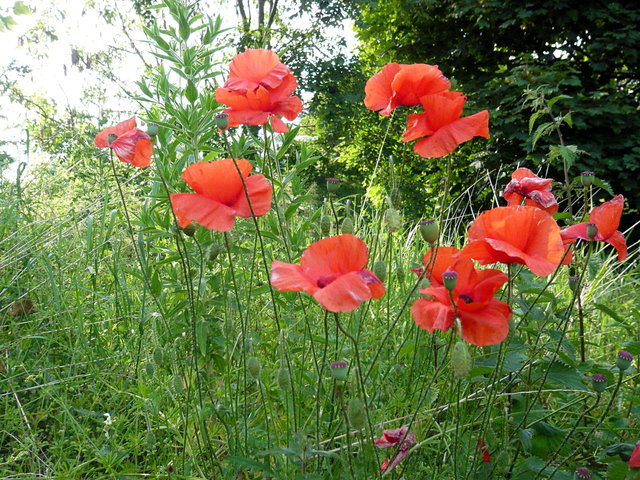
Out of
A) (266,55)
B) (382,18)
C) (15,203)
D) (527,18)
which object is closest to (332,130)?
(382,18)

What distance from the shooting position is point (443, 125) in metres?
1.19

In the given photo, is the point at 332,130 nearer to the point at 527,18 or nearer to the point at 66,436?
the point at 527,18

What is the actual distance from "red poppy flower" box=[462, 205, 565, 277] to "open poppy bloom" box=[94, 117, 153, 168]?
0.85 m

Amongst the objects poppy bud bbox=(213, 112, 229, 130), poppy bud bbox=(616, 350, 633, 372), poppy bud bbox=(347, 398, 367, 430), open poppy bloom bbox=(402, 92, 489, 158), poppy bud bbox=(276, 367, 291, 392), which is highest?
poppy bud bbox=(213, 112, 229, 130)

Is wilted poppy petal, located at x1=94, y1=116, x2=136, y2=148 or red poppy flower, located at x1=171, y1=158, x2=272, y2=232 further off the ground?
wilted poppy petal, located at x1=94, y1=116, x2=136, y2=148

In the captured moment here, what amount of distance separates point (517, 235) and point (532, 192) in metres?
0.40

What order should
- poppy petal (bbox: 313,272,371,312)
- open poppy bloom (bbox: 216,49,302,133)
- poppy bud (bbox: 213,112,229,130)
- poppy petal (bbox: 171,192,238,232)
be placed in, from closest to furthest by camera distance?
poppy petal (bbox: 313,272,371,312), poppy petal (bbox: 171,192,238,232), poppy bud (bbox: 213,112,229,130), open poppy bloom (bbox: 216,49,302,133)

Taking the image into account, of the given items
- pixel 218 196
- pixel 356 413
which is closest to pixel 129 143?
pixel 218 196

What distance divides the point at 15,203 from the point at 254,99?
7.18 ft

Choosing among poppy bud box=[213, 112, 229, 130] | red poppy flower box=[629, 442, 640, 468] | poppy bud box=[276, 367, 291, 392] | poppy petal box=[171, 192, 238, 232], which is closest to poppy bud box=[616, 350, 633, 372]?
red poppy flower box=[629, 442, 640, 468]

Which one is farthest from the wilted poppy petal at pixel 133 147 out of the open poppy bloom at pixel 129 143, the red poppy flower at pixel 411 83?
the red poppy flower at pixel 411 83

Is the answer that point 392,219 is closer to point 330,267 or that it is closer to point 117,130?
point 330,267

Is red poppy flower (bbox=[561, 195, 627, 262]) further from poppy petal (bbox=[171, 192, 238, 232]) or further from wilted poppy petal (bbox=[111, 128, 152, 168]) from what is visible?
wilted poppy petal (bbox=[111, 128, 152, 168])

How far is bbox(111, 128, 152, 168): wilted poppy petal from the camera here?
1.42 meters
